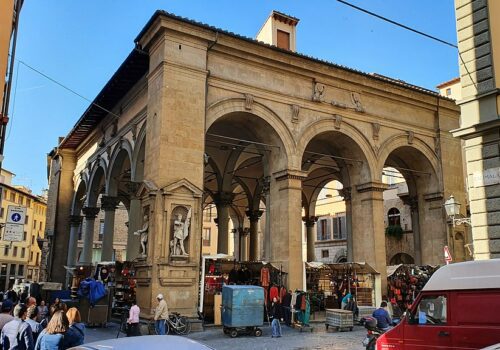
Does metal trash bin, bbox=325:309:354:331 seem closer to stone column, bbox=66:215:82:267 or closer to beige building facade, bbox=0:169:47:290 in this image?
stone column, bbox=66:215:82:267

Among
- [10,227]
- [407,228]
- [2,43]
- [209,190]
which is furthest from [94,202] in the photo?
[407,228]

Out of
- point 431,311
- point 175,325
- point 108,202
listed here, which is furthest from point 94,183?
point 431,311

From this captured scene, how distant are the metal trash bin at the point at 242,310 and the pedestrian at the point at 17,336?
312 inches

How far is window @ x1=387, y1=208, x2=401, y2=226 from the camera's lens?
30.3m

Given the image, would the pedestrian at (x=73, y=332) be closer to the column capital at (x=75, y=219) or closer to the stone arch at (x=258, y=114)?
the stone arch at (x=258, y=114)

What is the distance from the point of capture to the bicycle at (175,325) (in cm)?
1317

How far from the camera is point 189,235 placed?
48.5 ft

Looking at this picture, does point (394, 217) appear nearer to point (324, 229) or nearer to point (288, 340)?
point (324, 229)

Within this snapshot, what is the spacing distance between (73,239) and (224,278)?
14327 mm

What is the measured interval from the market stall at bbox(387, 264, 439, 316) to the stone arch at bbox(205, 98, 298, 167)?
22.3 ft

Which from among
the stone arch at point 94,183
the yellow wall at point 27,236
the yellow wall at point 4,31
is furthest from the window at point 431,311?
the yellow wall at point 27,236

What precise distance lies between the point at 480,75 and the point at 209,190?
63.0 feet

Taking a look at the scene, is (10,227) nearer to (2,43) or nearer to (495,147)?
(2,43)

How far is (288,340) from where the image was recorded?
12805 millimetres
